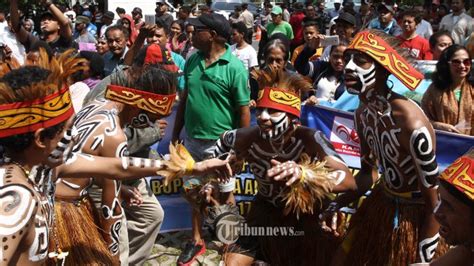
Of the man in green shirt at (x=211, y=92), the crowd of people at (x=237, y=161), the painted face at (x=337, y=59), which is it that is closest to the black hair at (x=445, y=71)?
the crowd of people at (x=237, y=161)

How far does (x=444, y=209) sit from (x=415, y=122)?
3.65ft

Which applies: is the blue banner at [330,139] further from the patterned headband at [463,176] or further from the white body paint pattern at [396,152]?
the patterned headband at [463,176]

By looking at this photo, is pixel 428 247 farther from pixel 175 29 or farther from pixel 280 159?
pixel 175 29

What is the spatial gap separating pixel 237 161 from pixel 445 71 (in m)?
2.20

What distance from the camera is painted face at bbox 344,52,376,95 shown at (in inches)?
160

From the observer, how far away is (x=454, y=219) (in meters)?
2.73

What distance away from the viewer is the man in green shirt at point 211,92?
231 inches

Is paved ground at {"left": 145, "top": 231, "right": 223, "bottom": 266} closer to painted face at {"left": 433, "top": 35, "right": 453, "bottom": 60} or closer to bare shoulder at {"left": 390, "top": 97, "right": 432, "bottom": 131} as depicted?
bare shoulder at {"left": 390, "top": 97, "right": 432, "bottom": 131}

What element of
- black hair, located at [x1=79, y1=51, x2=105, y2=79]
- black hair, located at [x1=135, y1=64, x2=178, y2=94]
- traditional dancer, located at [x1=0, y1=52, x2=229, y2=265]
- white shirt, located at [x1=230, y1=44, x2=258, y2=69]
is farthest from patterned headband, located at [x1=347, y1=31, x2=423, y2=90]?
white shirt, located at [x1=230, y1=44, x2=258, y2=69]

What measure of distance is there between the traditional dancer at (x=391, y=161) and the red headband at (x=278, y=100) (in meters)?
0.40

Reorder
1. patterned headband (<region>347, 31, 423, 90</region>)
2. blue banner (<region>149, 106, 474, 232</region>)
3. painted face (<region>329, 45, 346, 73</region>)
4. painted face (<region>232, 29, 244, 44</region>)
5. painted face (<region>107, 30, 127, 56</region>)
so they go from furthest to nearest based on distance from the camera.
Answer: painted face (<region>232, 29, 244, 44</region>) < painted face (<region>107, 30, 127, 56</region>) < painted face (<region>329, 45, 346, 73</region>) < blue banner (<region>149, 106, 474, 232</region>) < patterned headband (<region>347, 31, 423, 90</region>)

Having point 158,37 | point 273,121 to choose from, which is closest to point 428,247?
point 273,121

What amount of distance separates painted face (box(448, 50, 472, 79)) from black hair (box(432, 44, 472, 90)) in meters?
0.03

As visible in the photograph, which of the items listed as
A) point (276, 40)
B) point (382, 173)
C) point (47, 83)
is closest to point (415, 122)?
point (382, 173)
